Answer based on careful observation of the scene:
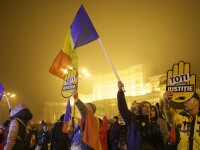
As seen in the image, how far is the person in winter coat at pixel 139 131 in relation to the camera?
476 centimetres

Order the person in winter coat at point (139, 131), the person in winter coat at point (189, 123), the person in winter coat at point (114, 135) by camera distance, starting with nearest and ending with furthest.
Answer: the person in winter coat at point (189, 123) < the person in winter coat at point (139, 131) < the person in winter coat at point (114, 135)

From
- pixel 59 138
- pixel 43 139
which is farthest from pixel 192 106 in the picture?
pixel 43 139

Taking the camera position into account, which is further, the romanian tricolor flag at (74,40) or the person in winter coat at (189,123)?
the romanian tricolor flag at (74,40)

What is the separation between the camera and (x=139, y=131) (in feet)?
15.9

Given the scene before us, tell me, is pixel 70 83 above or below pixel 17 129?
above

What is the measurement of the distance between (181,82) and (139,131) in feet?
4.73

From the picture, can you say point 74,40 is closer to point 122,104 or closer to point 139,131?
point 122,104

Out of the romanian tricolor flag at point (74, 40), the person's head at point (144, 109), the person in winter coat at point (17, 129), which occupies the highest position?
the romanian tricolor flag at point (74, 40)

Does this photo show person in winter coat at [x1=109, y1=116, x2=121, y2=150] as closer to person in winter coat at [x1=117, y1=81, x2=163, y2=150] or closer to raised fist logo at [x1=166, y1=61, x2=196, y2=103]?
raised fist logo at [x1=166, y1=61, x2=196, y2=103]

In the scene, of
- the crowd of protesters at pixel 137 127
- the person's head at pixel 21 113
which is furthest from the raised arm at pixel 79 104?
the person's head at pixel 21 113

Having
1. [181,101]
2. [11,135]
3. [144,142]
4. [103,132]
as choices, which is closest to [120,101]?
[144,142]

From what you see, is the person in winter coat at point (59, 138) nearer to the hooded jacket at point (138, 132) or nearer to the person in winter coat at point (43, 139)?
the person in winter coat at point (43, 139)

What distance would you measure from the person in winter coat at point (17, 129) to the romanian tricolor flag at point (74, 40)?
2.38 meters

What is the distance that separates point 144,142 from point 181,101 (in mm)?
1191
